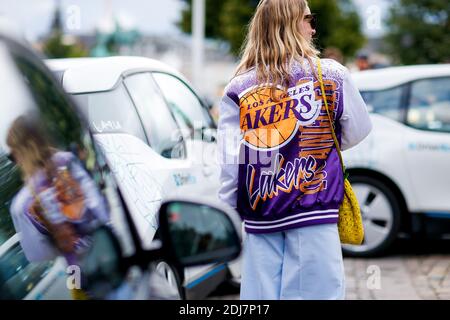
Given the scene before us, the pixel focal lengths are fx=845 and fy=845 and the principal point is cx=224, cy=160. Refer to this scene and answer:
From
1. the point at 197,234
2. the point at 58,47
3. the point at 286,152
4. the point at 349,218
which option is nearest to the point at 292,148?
the point at 286,152

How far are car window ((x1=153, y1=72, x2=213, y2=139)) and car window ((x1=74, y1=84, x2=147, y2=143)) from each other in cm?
50

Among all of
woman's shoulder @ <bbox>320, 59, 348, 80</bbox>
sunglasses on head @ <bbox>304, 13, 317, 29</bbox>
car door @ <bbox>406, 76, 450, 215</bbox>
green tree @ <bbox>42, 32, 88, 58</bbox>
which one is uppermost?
sunglasses on head @ <bbox>304, 13, 317, 29</bbox>

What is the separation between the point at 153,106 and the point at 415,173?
290 centimetres

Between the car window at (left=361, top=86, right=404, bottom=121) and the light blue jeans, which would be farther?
the car window at (left=361, top=86, right=404, bottom=121)

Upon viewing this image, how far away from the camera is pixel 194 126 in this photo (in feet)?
15.3

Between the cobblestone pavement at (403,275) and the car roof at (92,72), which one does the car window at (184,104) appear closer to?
the car roof at (92,72)

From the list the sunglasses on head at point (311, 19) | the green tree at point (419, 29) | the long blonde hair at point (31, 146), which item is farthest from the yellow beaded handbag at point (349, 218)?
the green tree at point (419, 29)

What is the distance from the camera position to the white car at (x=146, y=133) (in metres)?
3.62

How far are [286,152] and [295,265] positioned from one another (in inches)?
16.9

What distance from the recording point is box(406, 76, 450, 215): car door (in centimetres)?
632

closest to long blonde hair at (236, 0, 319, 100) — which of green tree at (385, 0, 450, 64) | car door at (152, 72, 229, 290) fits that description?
car door at (152, 72, 229, 290)

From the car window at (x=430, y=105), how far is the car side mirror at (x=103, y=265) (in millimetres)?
4794

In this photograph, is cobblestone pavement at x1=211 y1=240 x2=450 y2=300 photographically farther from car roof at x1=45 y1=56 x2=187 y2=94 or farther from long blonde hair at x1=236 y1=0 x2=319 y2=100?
long blonde hair at x1=236 y1=0 x2=319 y2=100
